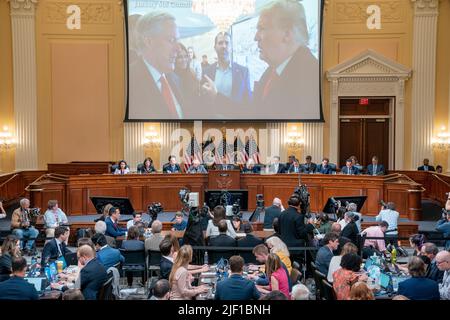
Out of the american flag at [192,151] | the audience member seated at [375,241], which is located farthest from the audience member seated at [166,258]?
the american flag at [192,151]

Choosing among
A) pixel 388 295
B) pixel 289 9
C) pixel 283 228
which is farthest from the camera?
pixel 289 9

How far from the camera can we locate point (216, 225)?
10.9 metres

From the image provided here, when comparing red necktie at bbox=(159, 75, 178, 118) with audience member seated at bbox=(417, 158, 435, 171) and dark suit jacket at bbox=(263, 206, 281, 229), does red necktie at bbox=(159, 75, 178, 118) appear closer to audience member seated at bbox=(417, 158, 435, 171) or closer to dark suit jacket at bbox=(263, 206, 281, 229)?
audience member seated at bbox=(417, 158, 435, 171)

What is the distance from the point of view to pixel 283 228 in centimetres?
1026

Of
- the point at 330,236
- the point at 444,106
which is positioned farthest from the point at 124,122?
the point at 330,236

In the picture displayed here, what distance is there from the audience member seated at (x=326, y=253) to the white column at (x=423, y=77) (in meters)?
13.1

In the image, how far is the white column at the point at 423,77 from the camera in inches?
818

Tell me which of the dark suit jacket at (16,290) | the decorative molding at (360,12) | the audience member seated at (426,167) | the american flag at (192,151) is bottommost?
the dark suit jacket at (16,290)

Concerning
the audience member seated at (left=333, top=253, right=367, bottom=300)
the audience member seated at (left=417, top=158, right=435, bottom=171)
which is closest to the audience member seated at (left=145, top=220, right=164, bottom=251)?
the audience member seated at (left=333, top=253, right=367, bottom=300)

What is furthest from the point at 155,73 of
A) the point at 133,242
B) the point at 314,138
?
the point at 133,242

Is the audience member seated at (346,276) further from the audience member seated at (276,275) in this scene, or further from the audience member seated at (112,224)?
the audience member seated at (112,224)

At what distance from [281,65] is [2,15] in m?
9.17

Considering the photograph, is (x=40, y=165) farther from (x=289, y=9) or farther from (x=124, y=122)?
(x=289, y=9)

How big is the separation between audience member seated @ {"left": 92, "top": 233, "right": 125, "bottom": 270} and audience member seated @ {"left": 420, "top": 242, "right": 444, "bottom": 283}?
13.4 ft
